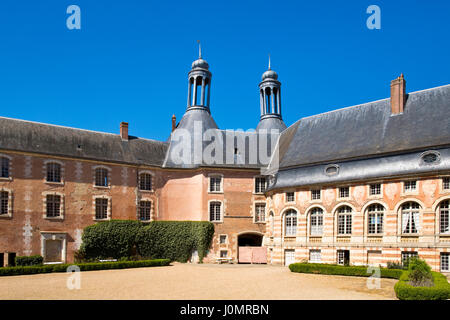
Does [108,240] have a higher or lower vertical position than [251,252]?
higher

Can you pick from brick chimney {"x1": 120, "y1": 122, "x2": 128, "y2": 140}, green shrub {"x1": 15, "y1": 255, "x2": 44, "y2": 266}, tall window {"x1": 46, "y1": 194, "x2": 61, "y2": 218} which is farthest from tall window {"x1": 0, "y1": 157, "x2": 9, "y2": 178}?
brick chimney {"x1": 120, "y1": 122, "x2": 128, "y2": 140}

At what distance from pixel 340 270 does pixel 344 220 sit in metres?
4.44

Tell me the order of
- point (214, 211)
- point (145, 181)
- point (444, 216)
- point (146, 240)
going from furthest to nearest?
1. point (145, 181)
2. point (214, 211)
3. point (146, 240)
4. point (444, 216)

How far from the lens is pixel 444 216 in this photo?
74.7 feet

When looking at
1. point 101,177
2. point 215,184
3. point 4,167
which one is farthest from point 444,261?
point 4,167

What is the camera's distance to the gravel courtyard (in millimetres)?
16031

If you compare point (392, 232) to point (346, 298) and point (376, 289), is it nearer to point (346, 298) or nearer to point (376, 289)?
point (376, 289)

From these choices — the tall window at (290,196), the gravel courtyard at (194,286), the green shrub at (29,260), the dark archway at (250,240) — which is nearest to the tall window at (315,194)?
the tall window at (290,196)

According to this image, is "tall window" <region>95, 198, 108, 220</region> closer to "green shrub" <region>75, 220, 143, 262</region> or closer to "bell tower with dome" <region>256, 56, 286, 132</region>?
"green shrub" <region>75, 220, 143, 262</region>

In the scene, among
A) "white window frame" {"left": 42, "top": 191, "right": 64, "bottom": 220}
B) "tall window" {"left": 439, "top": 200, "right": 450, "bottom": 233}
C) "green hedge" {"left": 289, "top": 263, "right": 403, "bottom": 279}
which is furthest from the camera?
"white window frame" {"left": 42, "top": 191, "right": 64, "bottom": 220}

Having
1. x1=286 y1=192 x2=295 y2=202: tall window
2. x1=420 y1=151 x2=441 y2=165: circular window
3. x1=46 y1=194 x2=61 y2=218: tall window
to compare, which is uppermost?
x1=420 y1=151 x2=441 y2=165: circular window

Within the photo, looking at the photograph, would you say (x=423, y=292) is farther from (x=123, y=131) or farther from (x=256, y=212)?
(x=123, y=131)

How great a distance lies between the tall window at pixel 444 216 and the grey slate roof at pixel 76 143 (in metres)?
19.7

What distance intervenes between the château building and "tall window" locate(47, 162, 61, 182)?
7 cm
